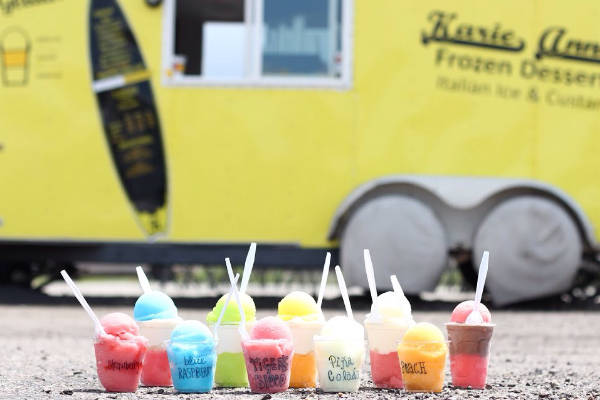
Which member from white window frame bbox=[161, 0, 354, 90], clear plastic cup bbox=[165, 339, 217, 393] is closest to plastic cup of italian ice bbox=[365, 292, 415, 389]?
clear plastic cup bbox=[165, 339, 217, 393]

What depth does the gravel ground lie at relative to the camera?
165 inches

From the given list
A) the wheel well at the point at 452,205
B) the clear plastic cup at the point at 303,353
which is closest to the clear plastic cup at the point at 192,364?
the clear plastic cup at the point at 303,353

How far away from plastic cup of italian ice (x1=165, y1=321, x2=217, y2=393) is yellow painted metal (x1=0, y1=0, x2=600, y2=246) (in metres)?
5.21

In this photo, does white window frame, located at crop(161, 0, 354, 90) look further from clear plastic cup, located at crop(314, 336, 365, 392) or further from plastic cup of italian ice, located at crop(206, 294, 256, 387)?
clear plastic cup, located at crop(314, 336, 365, 392)

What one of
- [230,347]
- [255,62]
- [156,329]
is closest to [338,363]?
[230,347]

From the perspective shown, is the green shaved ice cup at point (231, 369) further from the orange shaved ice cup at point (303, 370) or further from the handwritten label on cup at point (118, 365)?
the handwritten label on cup at point (118, 365)

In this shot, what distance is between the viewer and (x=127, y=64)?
31.3ft

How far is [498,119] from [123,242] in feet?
11.0

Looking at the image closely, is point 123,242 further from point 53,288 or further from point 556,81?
point 53,288

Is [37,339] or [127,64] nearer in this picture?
[37,339]

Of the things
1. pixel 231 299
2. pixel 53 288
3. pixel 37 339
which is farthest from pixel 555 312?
pixel 53 288

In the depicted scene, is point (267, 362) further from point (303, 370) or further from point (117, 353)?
point (117, 353)

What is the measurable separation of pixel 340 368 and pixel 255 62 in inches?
221

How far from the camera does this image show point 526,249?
9.11 m
